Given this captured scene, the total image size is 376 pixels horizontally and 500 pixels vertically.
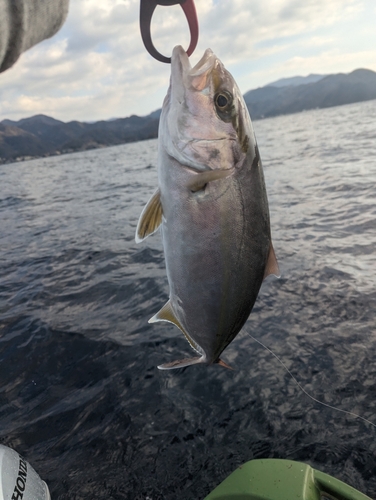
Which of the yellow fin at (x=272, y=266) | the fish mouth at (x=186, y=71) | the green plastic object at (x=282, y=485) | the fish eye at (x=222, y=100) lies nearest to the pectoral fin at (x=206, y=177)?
the fish eye at (x=222, y=100)

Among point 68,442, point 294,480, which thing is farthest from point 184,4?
point 68,442

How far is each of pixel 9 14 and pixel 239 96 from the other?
123 centimetres

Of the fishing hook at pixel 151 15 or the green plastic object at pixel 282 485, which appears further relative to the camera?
the green plastic object at pixel 282 485

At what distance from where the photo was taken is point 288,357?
5789mm

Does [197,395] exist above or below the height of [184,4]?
below

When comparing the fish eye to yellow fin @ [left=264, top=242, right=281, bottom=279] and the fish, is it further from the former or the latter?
yellow fin @ [left=264, top=242, right=281, bottom=279]

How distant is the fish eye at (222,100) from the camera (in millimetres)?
2098

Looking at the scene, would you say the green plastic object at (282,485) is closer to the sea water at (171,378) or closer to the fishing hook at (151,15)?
the sea water at (171,378)

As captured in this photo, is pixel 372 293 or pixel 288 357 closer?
pixel 288 357

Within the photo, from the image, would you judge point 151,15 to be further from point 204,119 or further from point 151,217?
point 151,217

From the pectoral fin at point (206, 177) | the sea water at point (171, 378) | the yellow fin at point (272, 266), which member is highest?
the pectoral fin at point (206, 177)

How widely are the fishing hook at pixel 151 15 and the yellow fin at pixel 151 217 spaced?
2.89ft

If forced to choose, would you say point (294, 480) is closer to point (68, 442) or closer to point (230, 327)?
point (230, 327)

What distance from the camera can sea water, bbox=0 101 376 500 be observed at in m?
4.32
